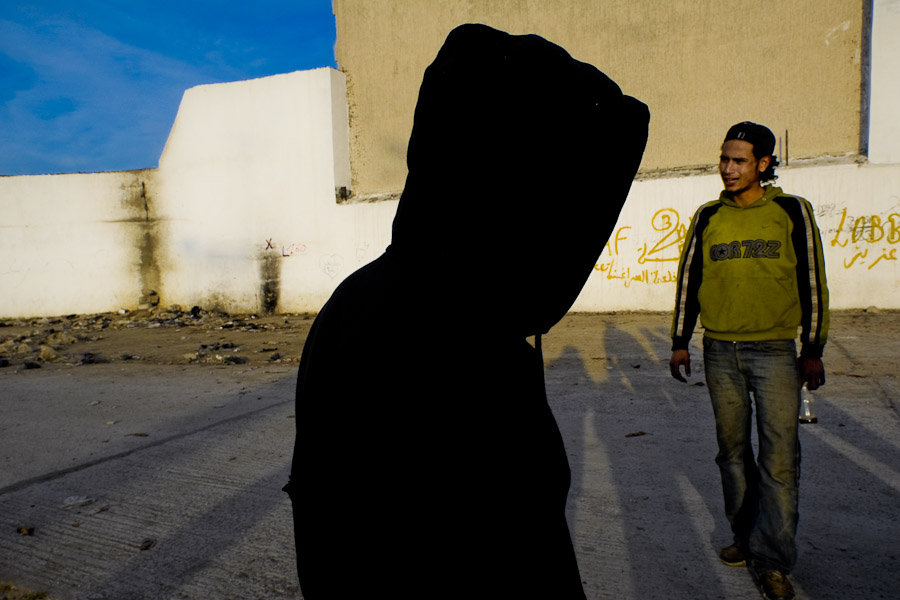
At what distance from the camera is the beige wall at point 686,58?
10039 mm

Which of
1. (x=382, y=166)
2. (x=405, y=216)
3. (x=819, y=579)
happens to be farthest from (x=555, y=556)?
(x=382, y=166)

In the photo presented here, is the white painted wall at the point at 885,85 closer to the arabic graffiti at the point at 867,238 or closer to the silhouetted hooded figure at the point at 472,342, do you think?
the arabic graffiti at the point at 867,238

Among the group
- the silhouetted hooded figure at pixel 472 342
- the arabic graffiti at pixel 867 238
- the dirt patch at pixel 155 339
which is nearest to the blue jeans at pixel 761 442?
the silhouetted hooded figure at pixel 472 342

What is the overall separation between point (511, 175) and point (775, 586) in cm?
218

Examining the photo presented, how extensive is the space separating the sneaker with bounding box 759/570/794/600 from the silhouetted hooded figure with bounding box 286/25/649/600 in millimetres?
1748

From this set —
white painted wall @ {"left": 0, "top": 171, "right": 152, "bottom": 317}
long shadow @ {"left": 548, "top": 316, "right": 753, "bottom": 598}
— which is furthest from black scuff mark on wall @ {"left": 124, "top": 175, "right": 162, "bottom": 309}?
long shadow @ {"left": 548, "top": 316, "right": 753, "bottom": 598}

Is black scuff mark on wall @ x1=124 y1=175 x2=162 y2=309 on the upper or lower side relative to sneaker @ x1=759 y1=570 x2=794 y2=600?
upper

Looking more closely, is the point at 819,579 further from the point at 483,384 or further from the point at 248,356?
the point at 248,356

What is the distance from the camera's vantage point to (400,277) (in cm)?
91

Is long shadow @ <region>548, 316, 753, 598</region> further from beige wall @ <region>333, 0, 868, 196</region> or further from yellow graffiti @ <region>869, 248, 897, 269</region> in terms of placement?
beige wall @ <region>333, 0, 868, 196</region>

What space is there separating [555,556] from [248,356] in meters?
8.06

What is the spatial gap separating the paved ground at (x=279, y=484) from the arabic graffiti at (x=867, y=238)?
123 inches

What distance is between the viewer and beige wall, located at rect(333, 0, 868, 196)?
10039mm

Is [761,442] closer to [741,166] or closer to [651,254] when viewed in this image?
[741,166]
